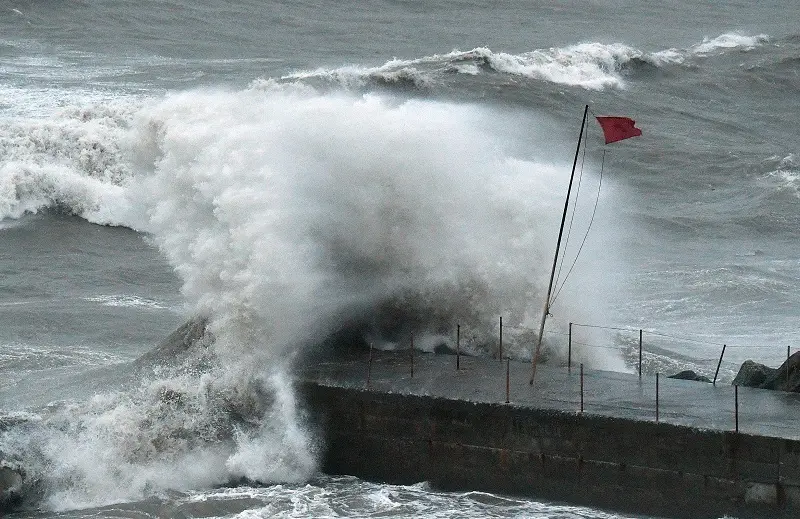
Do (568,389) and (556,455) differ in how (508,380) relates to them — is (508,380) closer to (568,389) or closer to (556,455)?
(568,389)

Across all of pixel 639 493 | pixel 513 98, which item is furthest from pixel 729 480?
pixel 513 98

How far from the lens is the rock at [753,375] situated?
15.7 meters

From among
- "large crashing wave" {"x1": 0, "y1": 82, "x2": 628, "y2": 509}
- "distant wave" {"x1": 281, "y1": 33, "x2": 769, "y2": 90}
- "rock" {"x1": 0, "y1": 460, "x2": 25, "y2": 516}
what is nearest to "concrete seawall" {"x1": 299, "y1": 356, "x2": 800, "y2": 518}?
"large crashing wave" {"x1": 0, "y1": 82, "x2": 628, "y2": 509}

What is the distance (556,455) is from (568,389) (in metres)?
1.15

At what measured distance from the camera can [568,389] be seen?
50.4ft

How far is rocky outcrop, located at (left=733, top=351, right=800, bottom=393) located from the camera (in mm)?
15375

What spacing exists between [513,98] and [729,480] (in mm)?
23737

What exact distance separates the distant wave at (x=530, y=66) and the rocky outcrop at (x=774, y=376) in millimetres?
22091

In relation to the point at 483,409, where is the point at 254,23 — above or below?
above

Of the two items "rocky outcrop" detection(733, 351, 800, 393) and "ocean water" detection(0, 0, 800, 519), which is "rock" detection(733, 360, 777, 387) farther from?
"ocean water" detection(0, 0, 800, 519)

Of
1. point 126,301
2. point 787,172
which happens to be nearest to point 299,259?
point 126,301

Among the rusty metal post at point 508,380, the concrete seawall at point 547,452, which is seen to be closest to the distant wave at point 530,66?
the rusty metal post at point 508,380

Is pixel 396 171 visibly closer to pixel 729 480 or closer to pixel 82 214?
pixel 729 480

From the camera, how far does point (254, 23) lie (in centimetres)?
4566
